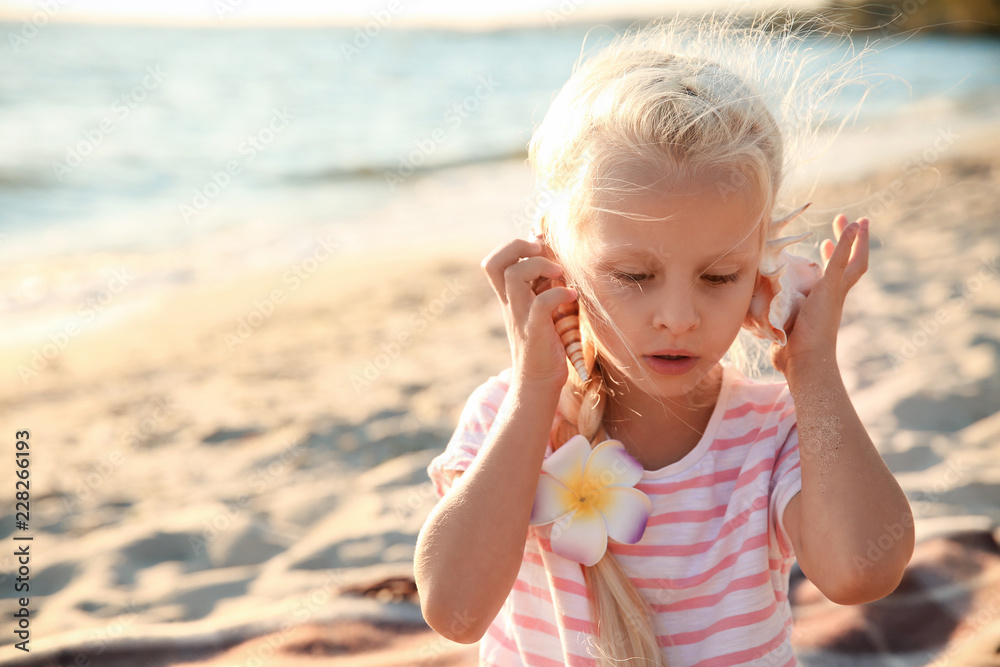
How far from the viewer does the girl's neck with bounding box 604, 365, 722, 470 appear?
2.03m

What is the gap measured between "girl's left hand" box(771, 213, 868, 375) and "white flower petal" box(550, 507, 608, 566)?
1.95ft

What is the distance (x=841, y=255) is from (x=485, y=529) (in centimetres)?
106

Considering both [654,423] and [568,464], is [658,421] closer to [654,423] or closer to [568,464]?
[654,423]

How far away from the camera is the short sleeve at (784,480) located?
1896 millimetres

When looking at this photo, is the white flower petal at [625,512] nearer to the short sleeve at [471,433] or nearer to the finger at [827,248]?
the short sleeve at [471,433]

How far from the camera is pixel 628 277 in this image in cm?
175

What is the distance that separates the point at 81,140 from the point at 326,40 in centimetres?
1762

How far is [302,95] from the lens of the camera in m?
17.2

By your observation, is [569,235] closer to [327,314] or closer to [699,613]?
[699,613]

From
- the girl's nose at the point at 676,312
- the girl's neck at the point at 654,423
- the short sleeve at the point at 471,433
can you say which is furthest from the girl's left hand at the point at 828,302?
the short sleeve at the point at 471,433

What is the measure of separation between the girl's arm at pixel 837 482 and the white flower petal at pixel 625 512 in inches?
13.3

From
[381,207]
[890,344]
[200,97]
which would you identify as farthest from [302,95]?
[890,344]

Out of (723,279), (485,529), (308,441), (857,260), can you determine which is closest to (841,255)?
(857,260)

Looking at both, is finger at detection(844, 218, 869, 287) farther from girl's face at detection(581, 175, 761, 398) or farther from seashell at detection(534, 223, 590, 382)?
seashell at detection(534, 223, 590, 382)
